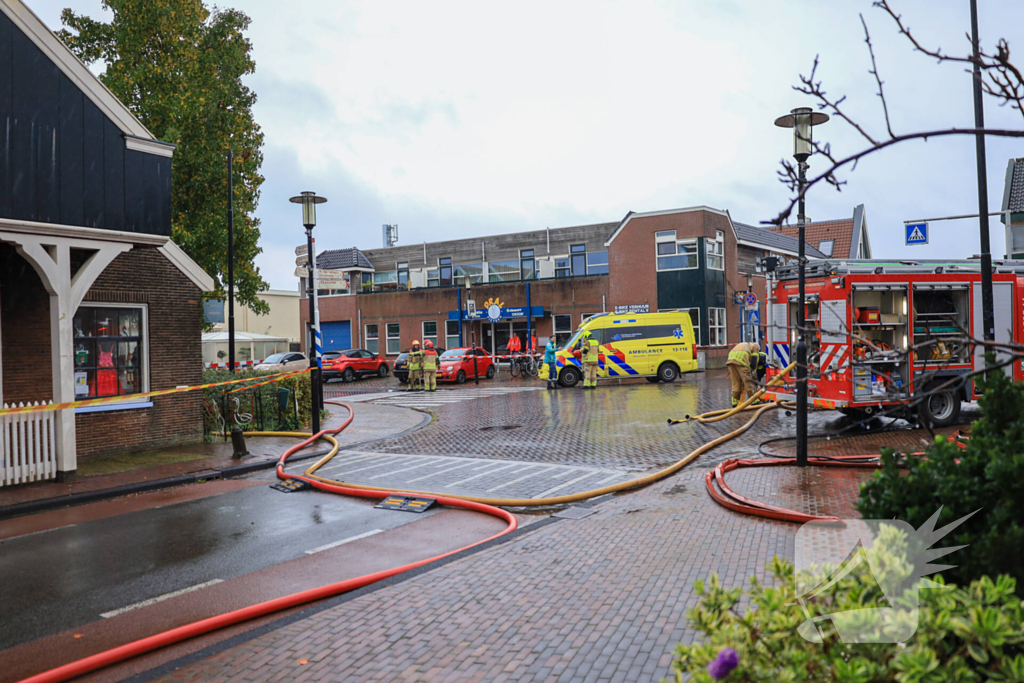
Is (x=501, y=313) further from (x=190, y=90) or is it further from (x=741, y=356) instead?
(x=741, y=356)

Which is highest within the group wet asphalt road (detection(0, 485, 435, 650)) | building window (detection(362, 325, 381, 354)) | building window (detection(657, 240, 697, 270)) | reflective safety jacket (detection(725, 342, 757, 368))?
building window (detection(657, 240, 697, 270))

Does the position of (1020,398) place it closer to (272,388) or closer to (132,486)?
(132,486)

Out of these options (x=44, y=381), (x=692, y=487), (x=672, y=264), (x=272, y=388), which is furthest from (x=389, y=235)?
(x=692, y=487)

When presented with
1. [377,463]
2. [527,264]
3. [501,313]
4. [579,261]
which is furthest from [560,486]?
[527,264]

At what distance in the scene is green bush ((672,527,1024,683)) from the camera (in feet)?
6.21

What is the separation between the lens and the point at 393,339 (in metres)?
41.3

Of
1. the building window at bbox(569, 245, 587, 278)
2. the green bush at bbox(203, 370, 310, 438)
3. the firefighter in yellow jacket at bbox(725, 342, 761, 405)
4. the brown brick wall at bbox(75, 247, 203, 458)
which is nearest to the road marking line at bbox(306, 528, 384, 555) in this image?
the brown brick wall at bbox(75, 247, 203, 458)

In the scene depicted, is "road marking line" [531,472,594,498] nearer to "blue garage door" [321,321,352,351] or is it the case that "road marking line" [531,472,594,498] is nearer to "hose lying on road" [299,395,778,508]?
"hose lying on road" [299,395,778,508]

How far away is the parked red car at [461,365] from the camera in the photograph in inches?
1112

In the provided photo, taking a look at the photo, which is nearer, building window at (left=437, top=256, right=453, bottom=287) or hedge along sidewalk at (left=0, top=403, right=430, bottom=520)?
hedge along sidewalk at (left=0, top=403, right=430, bottom=520)

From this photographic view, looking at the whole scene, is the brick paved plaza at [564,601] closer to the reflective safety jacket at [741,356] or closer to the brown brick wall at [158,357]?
the reflective safety jacket at [741,356]

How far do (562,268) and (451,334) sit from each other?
7.10 meters

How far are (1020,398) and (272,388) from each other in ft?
48.0

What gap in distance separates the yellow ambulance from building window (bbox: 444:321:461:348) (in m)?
14.3
